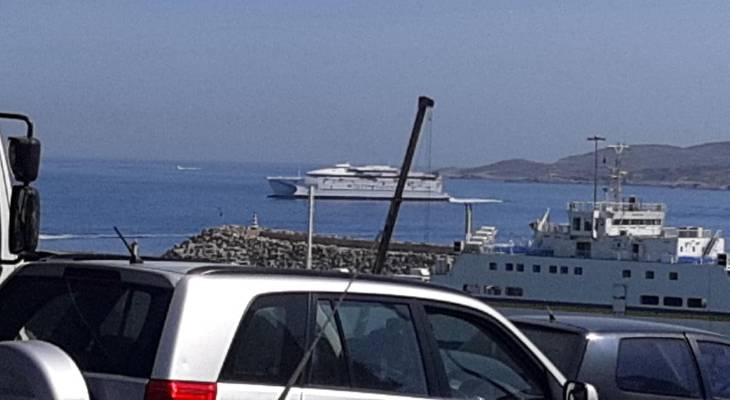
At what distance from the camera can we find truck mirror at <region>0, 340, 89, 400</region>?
206 inches

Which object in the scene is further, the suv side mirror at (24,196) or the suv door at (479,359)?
the suv side mirror at (24,196)

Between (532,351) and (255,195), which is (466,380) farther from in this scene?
(255,195)

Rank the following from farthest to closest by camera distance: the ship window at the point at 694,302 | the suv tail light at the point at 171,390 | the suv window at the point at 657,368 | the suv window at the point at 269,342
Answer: the ship window at the point at 694,302
the suv window at the point at 657,368
the suv window at the point at 269,342
the suv tail light at the point at 171,390

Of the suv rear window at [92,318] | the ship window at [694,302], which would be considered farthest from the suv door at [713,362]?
the ship window at [694,302]

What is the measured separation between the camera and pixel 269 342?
5.59 m

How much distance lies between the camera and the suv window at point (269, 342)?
5469mm

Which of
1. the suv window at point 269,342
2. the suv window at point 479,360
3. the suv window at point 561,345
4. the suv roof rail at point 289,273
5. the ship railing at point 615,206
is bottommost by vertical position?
the ship railing at point 615,206

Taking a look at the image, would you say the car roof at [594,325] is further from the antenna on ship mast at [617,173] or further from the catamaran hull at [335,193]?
the catamaran hull at [335,193]

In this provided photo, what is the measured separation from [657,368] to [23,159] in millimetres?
3966

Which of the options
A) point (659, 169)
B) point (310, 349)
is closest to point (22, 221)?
point (310, 349)

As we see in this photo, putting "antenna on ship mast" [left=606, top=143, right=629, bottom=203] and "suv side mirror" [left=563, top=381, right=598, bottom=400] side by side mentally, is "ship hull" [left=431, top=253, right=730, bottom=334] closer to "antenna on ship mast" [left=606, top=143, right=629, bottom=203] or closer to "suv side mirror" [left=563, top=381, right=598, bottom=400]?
"antenna on ship mast" [left=606, top=143, right=629, bottom=203]

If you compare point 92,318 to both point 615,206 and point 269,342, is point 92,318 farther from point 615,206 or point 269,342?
point 615,206

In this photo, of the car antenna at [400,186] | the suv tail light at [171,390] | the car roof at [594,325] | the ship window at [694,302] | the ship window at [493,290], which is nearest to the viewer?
the suv tail light at [171,390]

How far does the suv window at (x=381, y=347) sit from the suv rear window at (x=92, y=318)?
0.73 metres
